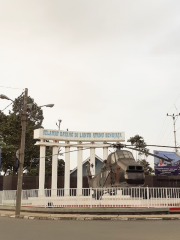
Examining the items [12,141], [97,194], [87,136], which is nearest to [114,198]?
[97,194]

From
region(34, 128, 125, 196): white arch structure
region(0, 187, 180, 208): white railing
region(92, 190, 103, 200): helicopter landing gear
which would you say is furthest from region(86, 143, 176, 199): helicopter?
region(34, 128, 125, 196): white arch structure

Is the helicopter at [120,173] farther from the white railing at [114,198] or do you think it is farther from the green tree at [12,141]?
the green tree at [12,141]

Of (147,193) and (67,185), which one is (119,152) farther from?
(67,185)

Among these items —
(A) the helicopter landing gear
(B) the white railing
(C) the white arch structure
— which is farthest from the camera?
(C) the white arch structure

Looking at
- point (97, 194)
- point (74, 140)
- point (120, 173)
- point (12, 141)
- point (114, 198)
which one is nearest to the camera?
A: point (120, 173)

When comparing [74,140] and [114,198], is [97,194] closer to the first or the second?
[114,198]

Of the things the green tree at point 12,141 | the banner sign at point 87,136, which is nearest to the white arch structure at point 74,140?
the banner sign at point 87,136

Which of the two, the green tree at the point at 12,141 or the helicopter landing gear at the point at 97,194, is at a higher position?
the green tree at the point at 12,141

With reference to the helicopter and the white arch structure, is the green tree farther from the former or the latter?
the helicopter

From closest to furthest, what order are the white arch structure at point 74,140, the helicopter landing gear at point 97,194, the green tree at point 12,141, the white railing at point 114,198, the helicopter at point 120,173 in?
the helicopter at point 120,173 → the white railing at point 114,198 → the helicopter landing gear at point 97,194 → the white arch structure at point 74,140 → the green tree at point 12,141

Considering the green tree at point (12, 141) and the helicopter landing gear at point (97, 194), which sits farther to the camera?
the green tree at point (12, 141)

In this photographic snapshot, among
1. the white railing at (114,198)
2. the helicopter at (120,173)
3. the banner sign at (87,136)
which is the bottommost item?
the white railing at (114,198)

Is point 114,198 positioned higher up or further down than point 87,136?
further down

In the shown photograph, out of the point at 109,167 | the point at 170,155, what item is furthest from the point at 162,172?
the point at 109,167
